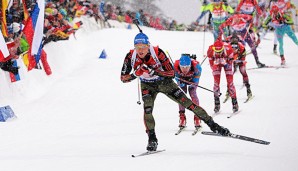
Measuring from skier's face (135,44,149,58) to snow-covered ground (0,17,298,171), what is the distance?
1.61 metres

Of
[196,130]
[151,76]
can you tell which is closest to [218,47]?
[196,130]

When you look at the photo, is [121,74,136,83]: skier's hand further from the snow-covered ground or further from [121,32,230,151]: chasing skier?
the snow-covered ground

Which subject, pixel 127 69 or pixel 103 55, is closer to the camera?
pixel 127 69

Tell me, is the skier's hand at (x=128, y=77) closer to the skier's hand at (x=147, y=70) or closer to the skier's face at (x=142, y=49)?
the skier's hand at (x=147, y=70)

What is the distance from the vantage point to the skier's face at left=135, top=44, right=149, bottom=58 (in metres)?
6.12

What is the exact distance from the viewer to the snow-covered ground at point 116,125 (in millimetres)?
5844

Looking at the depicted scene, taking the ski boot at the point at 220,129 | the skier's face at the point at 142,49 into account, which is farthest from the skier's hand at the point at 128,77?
the ski boot at the point at 220,129

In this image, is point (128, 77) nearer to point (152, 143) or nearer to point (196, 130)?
point (152, 143)

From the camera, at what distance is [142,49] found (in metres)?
6.14

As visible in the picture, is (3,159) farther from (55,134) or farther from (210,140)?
(210,140)

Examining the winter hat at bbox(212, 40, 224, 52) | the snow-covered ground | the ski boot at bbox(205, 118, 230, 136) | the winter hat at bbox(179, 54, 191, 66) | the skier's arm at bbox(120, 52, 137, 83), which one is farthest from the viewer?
the winter hat at bbox(212, 40, 224, 52)

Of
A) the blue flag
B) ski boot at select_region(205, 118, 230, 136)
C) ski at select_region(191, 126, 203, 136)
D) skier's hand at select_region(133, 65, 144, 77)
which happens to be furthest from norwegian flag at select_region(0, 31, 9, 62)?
the blue flag

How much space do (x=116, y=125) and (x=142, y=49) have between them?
3225 mm

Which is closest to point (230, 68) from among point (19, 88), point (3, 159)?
point (3, 159)
